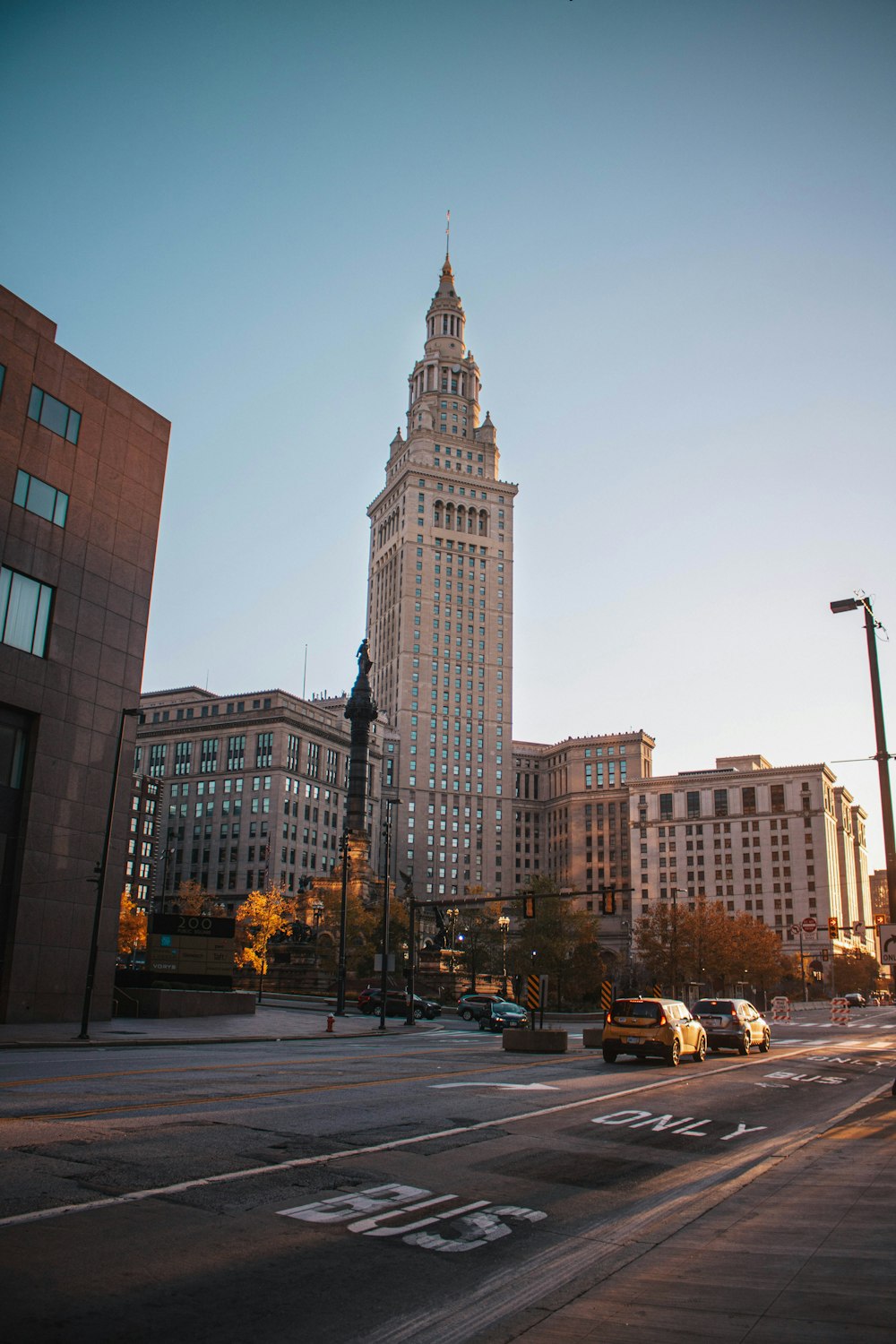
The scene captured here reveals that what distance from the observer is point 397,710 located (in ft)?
569

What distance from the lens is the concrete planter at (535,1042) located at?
3194 cm

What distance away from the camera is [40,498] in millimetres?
35625

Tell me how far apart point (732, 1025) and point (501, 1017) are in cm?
1903

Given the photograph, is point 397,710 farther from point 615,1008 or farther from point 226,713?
point 615,1008

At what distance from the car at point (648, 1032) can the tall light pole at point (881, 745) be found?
866cm

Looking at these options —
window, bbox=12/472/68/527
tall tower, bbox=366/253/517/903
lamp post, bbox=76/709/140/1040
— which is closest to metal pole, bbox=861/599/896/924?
lamp post, bbox=76/709/140/1040

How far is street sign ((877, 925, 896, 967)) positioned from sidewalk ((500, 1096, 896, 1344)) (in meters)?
10.9

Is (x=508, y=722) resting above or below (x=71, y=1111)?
above

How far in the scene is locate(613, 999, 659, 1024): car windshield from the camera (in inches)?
1115

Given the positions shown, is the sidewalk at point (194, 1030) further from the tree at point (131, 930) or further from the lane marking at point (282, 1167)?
the tree at point (131, 930)

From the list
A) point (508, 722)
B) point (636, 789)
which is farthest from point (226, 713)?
point (636, 789)

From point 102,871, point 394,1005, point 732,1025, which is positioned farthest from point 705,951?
point 102,871

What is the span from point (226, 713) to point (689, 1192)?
437ft

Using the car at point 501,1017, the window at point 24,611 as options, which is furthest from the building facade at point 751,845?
the window at point 24,611
